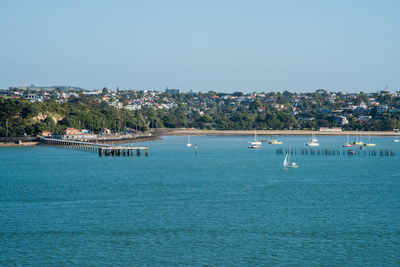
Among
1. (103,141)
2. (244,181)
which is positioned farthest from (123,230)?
(103,141)

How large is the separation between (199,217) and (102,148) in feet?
204

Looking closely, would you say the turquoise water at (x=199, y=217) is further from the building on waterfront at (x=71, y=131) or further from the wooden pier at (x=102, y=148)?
the building on waterfront at (x=71, y=131)

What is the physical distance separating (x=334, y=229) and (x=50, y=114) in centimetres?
12879

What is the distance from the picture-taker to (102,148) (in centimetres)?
10456

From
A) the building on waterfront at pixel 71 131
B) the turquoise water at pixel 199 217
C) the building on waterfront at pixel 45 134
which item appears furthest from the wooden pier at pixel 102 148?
the turquoise water at pixel 199 217

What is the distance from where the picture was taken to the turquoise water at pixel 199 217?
35.3 m

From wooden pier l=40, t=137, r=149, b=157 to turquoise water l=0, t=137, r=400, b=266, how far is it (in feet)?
82.0

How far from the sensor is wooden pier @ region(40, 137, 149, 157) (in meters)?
103

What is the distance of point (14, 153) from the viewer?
109 meters

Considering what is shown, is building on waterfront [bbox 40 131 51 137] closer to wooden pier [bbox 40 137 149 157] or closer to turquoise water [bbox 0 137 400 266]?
wooden pier [bbox 40 137 149 157]

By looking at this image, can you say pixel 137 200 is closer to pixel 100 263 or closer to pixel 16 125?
pixel 100 263

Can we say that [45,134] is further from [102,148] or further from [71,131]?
[102,148]

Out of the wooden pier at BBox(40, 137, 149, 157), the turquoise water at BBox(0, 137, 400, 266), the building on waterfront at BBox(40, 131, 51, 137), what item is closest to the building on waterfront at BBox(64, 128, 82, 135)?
the building on waterfront at BBox(40, 131, 51, 137)

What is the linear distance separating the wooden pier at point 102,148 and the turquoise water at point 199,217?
82.0 feet
